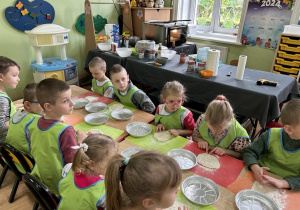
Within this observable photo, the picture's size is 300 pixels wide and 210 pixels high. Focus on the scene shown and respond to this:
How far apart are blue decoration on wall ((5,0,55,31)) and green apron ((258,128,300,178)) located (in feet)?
11.9

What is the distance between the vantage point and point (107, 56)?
3.33 meters

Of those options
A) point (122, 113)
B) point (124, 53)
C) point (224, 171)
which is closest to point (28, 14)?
point (124, 53)

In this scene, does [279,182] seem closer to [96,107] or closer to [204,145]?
[204,145]

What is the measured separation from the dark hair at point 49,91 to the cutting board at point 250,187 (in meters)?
1.09

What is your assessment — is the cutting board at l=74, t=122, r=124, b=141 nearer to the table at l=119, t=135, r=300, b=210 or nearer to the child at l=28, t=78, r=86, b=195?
the table at l=119, t=135, r=300, b=210

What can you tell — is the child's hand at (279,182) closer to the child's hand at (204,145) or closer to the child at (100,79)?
the child's hand at (204,145)

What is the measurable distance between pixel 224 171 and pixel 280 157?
355mm

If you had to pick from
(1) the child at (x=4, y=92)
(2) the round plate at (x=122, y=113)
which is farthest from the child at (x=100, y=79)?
(1) the child at (x=4, y=92)

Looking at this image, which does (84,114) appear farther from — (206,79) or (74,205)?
(206,79)

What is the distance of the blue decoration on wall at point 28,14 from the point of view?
10.6ft

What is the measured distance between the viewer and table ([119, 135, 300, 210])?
102cm

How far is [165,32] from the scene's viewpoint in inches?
139

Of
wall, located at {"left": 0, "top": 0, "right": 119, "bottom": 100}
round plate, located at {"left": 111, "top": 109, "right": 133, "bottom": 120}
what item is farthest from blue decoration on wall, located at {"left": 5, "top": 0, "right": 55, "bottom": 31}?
round plate, located at {"left": 111, "top": 109, "right": 133, "bottom": 120}

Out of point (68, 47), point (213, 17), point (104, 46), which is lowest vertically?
point (68, 47)
